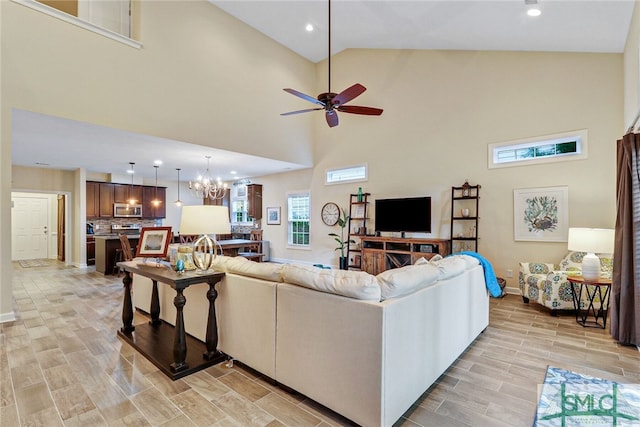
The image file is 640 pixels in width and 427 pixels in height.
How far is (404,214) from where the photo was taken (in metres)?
6.16

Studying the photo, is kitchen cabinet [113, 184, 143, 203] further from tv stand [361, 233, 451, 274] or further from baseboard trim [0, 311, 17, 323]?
tv stand [361, 233, 451, 274]

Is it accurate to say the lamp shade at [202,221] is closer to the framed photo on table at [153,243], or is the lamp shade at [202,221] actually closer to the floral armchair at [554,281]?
the framed photo on table at [153,243]

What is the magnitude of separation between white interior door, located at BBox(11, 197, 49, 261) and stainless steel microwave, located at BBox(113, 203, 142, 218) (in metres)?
3.60

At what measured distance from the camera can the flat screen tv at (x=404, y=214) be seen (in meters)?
5.87

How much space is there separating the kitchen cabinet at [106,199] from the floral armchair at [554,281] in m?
10.2

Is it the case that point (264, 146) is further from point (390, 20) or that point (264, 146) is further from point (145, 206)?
point (145, 206)

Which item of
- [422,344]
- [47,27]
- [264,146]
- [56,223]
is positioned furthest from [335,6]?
[56,223]

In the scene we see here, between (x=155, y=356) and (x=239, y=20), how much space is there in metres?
6.27

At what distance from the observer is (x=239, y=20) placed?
243 inches

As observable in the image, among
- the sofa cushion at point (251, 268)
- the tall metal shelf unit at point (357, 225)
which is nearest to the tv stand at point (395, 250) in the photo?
the tall metal shelf unit at point (357, 225)

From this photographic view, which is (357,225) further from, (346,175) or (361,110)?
(361,110)

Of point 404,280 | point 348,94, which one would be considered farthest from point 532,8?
point 404,280

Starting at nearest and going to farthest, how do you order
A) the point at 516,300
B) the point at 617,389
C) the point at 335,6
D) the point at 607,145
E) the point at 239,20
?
the point at 617,389
the point at 607,145
the point at 516,300
the point at 335,6
the point at 239,20

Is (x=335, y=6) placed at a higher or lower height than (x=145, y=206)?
higher
